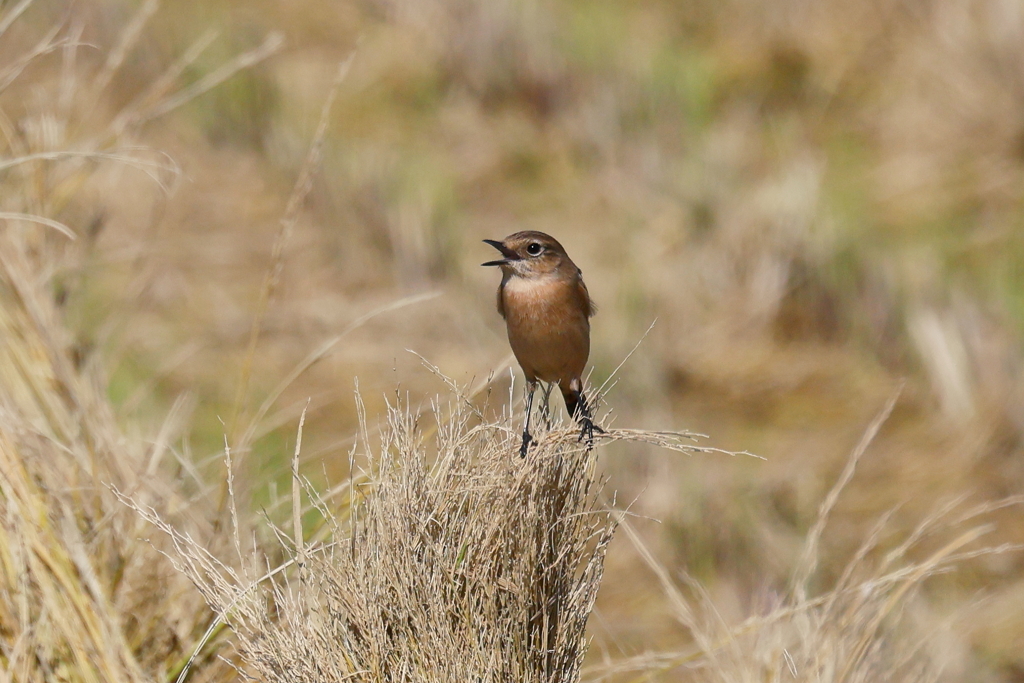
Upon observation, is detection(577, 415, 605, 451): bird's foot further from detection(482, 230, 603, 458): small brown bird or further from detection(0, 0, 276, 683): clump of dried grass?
detection(0, 0, 276, 683): clump of dried grass

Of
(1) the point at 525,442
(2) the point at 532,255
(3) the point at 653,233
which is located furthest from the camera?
(3) the point at 653,233

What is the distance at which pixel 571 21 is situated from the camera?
29.8 ft

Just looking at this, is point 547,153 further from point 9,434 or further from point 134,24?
point 9,434

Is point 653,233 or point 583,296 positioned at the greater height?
point 583,296

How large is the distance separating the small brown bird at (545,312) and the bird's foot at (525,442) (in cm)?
28

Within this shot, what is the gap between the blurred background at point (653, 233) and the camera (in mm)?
6156

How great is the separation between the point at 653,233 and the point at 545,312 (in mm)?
4785

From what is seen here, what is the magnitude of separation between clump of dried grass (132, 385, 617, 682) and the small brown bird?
402mm

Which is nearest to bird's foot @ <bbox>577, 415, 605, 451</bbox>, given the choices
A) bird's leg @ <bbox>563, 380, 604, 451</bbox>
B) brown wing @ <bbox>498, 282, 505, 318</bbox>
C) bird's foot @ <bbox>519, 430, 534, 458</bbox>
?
bird's leg @ <bbox>563, 380, 604, 451</bbox>

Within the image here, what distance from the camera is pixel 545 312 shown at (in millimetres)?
3127

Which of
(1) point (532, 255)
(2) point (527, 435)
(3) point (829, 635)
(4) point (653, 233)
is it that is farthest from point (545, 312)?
(4) point (653, 233)

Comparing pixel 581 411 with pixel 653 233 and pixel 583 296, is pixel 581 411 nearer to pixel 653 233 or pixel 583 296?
pixel 583 296

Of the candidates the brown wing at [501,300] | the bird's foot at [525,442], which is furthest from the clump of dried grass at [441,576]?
the brown wing at [501,300]

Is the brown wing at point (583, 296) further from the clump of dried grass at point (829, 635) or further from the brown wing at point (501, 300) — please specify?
the clump of dried grass at point (829, 635)
